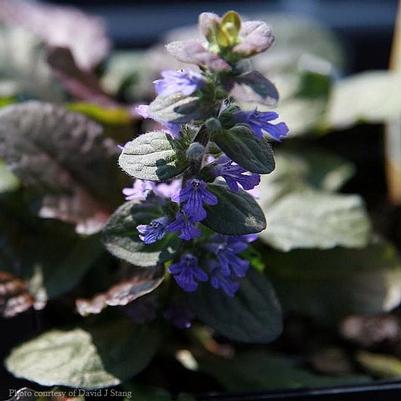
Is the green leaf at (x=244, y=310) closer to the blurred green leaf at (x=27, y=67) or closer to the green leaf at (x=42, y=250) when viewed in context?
the green leaf at (x=42, y=250)

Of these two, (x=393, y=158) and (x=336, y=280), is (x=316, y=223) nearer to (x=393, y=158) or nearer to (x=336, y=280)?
(x=336, y=280)

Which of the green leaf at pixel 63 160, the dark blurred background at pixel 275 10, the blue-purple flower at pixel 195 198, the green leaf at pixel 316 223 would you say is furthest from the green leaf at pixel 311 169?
the dark blurred background at pixel 275 10

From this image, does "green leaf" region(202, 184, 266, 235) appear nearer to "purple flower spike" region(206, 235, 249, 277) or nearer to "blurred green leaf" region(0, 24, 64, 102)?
"purple flower spike" region(206, 235, 249, 277)

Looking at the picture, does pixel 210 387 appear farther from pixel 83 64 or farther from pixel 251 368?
pixel 83 64

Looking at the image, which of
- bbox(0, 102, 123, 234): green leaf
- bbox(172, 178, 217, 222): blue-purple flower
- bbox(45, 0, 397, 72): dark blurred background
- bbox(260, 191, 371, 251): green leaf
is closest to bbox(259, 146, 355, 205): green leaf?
bbox(260, 191, 371, 251): green leaf

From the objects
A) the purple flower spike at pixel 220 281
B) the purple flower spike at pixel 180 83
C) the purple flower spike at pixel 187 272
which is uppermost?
the purple flower spike at pixel 180 83

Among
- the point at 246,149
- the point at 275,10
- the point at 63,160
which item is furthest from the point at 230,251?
the point at 275,10

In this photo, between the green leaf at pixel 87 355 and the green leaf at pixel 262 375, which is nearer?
the green leaf at pixel 87 355

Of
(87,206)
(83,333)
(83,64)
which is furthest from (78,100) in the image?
(83,333)
